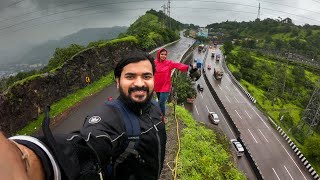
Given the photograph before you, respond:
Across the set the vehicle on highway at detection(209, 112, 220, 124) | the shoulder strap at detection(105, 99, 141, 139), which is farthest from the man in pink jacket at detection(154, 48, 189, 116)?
the vehicle on highway at detection(209, 112, 220, 124)

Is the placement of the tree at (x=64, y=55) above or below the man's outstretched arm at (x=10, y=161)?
below

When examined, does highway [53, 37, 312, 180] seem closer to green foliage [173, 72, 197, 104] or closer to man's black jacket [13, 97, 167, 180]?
green foliage [173, 72, 197, 104]

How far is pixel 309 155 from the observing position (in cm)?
3488

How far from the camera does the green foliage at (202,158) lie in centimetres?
914

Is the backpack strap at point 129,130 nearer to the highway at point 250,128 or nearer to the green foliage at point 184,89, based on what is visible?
the highway at point 250,128

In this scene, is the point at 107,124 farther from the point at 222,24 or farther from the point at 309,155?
the point at 222,24

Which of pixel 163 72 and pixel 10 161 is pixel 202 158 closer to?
pixel 163 72

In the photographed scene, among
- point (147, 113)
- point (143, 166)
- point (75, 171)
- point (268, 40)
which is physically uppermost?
point (75, 171)

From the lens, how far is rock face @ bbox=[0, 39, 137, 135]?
487 inches

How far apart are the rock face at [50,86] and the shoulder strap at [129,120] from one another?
10.3 meters

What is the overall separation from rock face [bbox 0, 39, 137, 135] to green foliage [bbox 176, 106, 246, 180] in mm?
7543

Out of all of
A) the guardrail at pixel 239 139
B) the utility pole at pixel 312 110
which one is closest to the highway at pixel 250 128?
the guardrail at pixel 239 139

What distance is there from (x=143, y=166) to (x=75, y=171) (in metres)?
1.28

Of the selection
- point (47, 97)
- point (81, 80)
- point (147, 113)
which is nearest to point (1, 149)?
point (147, 113)
